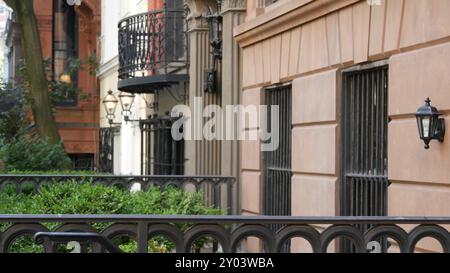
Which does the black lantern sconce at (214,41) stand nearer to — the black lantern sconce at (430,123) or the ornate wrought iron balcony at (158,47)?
the ornate wrought iron balcony at (158,47)

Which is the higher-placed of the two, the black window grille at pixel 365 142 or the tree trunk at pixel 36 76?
the tree trunk at pixel 36 76

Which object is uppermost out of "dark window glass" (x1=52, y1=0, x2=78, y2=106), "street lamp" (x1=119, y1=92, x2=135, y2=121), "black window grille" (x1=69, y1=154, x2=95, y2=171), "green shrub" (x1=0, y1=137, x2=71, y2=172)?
"dark window glass" (x1=52, y1=0, x2=78, y2=106)

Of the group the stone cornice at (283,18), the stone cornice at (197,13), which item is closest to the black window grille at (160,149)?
the stone cornice at (197,13)

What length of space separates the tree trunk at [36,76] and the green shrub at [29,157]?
106 inches

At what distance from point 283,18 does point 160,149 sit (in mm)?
10690

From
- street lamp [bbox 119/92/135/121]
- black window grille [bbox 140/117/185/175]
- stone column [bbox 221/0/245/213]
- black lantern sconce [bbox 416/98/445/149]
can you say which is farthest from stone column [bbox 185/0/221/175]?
black lantern sconce [bbox 416/98/445/149]

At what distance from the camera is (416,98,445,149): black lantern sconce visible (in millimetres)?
7254

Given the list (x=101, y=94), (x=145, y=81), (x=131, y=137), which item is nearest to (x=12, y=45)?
(x=101, y=94)

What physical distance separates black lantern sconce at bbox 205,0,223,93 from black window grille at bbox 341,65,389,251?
5.78 m

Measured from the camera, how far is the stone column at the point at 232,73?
47.2 feet

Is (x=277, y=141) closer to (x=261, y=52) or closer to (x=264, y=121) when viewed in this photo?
(x=264, y=121)

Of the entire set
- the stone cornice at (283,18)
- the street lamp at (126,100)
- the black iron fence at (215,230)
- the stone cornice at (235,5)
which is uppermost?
the stone cornice at (235,5)

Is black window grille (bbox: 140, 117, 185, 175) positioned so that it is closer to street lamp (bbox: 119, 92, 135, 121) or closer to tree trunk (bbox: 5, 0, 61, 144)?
street lamp (bbox: 119, 92, 135, 121)

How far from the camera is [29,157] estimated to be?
17.6 metres
